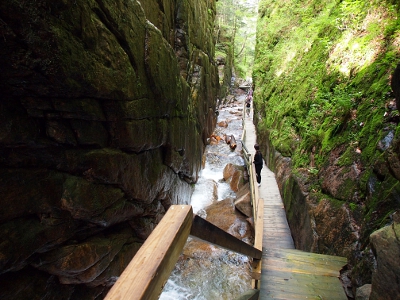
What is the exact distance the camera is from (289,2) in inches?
739

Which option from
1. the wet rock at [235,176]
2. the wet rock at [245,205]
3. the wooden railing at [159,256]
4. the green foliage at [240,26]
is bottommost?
the wet rock at [235,176]

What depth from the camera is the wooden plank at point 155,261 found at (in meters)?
0.98

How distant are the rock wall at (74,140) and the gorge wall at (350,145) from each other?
451cm

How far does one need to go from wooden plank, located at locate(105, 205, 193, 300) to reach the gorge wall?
2076mm

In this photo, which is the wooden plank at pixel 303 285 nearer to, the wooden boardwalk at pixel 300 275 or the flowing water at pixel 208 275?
the wooden boardwalk at pixel 300 275

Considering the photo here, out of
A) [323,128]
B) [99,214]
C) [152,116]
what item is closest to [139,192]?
[99,214]

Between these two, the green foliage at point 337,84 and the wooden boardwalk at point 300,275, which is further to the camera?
the green foliage at point 337,84

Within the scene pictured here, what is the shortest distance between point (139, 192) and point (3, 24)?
4271 millimetres

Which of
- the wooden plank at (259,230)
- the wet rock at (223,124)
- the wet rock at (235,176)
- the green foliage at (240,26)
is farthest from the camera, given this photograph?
the green foliage at (240,26)

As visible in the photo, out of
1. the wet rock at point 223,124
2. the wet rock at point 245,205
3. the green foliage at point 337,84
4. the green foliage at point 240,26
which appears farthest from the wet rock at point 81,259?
the green foliage at point 240,26

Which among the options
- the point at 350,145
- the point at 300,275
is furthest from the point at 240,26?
the point at 300,275

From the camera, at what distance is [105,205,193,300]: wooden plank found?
3.22 feet

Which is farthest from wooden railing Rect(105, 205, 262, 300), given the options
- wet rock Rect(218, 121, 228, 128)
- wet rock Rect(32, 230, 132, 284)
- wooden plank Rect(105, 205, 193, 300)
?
wet rock Rect(218, 121, 228, 128)

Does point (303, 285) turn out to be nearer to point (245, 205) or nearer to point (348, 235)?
point (348, 235)
